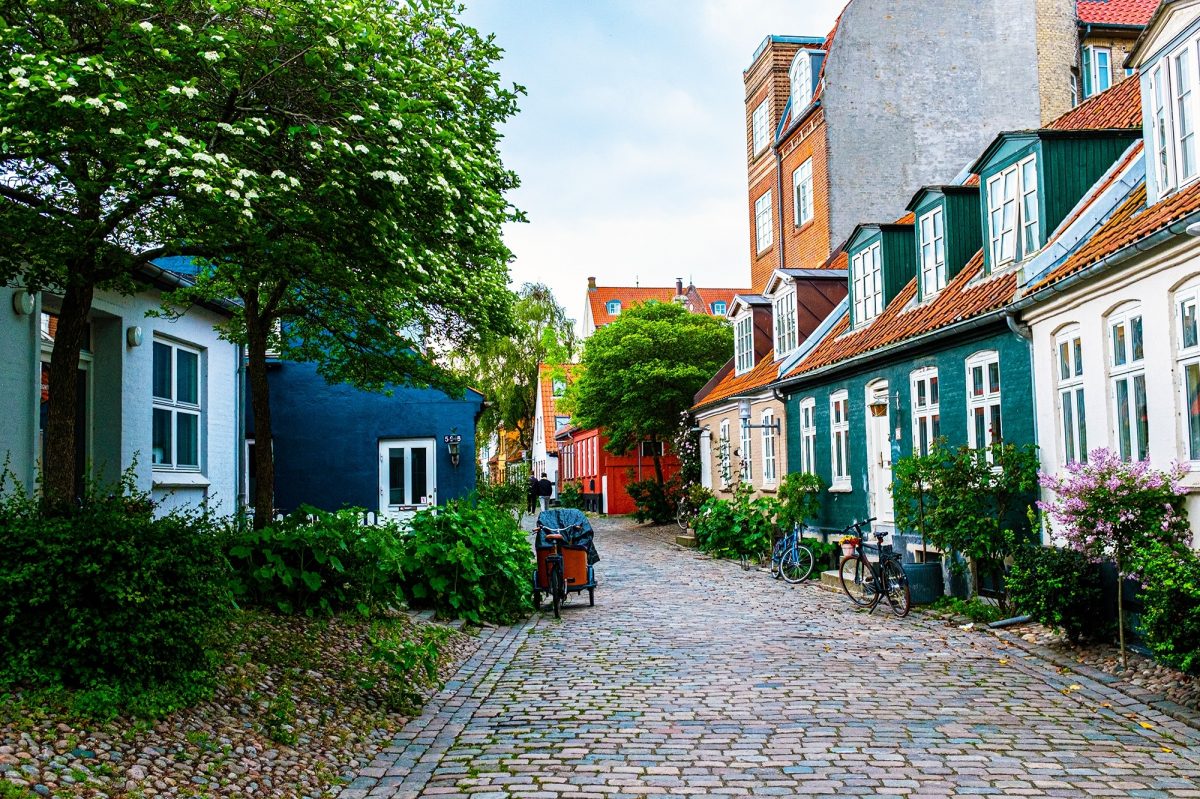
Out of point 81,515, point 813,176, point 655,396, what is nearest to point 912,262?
point 813,176

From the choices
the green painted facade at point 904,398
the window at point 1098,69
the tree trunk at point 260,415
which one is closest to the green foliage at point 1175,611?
the green painted facade at point 904,398

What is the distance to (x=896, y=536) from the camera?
55.7 feet

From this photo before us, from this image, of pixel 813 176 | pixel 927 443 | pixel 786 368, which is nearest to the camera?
pixel 927 443

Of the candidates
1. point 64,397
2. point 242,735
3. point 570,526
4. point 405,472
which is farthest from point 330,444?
point 242,735

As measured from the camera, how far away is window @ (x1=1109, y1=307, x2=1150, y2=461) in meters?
10.3

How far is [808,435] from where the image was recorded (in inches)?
853

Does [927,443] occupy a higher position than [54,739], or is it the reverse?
[927,443]

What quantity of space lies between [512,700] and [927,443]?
9787 mm

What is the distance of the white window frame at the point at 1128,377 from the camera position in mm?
10250

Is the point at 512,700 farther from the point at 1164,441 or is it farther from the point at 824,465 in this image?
the point at 824,465

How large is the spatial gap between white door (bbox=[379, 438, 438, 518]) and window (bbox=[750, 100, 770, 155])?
536 inches

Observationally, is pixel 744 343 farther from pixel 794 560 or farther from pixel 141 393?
pixel 141 393

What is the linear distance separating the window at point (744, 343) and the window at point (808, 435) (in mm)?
5988

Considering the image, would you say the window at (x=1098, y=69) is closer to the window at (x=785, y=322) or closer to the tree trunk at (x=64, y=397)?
the window at (x=785, y=322)
